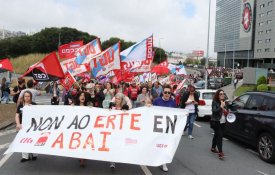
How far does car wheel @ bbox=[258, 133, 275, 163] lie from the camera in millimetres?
7238

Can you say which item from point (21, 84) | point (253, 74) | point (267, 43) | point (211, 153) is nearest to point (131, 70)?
point (21, 84)

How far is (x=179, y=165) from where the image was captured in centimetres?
686

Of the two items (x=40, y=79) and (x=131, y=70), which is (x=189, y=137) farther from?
(x=131, y=70)

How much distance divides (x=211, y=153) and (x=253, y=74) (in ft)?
133

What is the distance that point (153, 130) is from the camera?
625 cm

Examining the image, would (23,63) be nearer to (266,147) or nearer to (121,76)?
(121,76)

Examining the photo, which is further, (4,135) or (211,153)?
(4,135)

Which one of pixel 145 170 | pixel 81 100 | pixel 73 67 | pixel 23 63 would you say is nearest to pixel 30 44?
pixel 23 63

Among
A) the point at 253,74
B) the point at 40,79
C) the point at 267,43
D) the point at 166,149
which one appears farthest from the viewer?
the point at 267,43

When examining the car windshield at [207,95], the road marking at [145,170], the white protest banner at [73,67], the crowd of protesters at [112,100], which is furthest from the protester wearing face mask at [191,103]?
the white protest banner at [73,67]

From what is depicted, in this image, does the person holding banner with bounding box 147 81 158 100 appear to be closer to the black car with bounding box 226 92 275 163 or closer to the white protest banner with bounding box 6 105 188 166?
the black car with bounding box 226 92 275 163

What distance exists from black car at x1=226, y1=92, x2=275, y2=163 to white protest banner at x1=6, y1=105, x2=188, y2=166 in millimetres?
2191

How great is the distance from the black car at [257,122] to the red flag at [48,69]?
16.9ft

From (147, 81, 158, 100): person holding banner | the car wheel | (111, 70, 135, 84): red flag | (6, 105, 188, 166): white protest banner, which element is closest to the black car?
the car wheel
